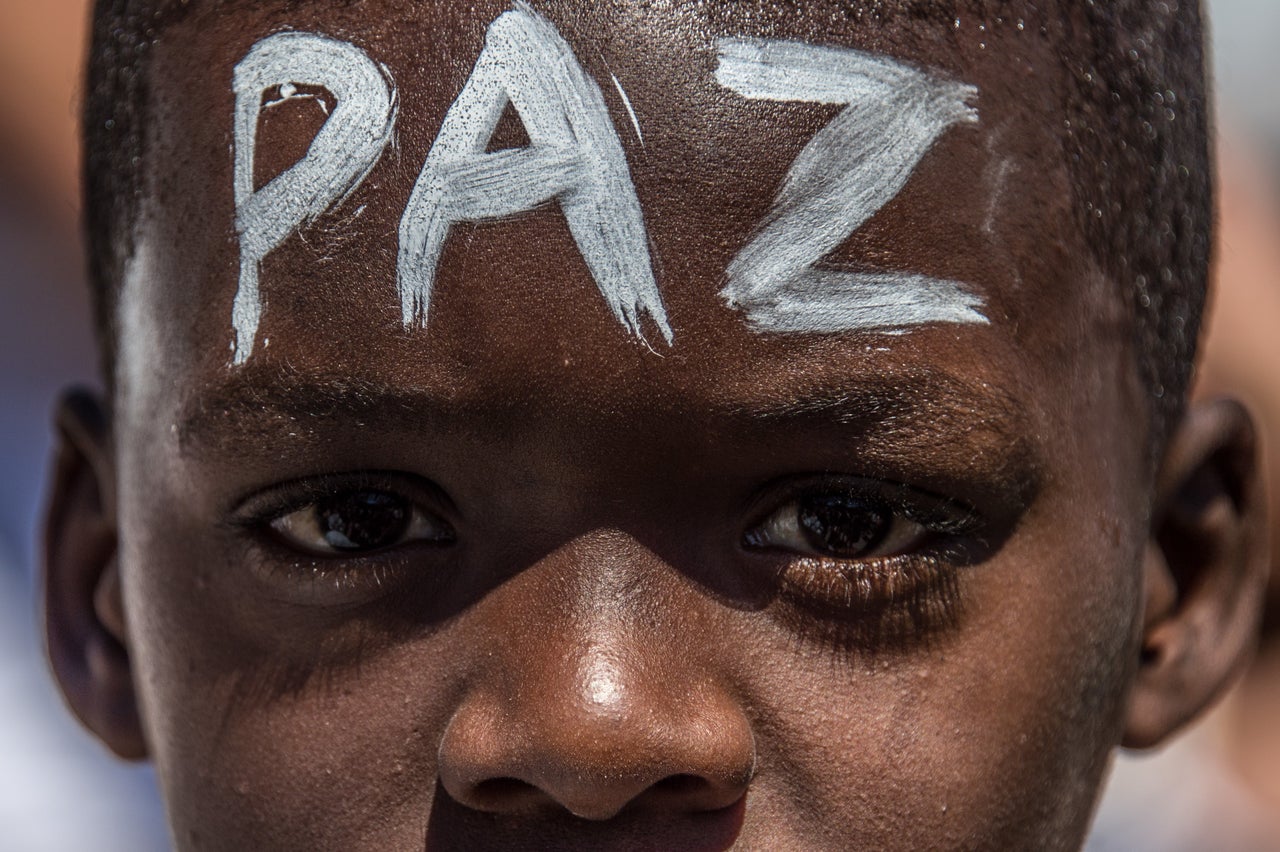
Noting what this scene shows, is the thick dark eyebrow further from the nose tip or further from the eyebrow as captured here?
the nose tip

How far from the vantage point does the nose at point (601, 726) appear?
134 cm

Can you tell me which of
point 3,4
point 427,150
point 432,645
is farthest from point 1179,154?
point 3,4

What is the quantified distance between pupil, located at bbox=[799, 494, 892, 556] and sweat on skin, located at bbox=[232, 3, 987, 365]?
17 centimetres

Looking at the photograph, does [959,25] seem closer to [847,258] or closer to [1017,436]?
[847,258]

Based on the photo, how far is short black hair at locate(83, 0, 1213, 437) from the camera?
1617 millimetres

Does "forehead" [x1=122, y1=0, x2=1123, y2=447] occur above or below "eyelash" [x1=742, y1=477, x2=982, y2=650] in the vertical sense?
above

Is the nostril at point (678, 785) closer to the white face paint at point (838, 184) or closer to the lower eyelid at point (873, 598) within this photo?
the lower eyelid at point (873, 598)

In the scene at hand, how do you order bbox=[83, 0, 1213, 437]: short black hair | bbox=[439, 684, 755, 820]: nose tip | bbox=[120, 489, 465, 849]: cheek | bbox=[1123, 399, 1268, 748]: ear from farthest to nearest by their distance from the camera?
1. bbox=[1123, 399, 1268, 748]: ear
2. bbox=[83, 0, 1213, 437]: short black hair
3. bbox=[120, 489, 465, 849]: cheek
4. bbox=[439, 684, 755, 820]: nose tip

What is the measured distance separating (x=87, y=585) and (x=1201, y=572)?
1354mm

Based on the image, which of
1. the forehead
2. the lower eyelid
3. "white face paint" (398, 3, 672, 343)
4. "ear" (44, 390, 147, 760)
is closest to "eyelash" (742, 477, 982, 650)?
the lower eyelid

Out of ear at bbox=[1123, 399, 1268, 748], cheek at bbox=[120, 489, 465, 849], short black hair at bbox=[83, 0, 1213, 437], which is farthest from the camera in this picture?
ear at bbox=[1123, 399, 1268, 748]

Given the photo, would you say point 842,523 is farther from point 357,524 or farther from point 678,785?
point 357,524

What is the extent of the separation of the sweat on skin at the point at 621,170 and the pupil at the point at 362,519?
201 millimetres

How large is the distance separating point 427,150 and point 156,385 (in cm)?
41
